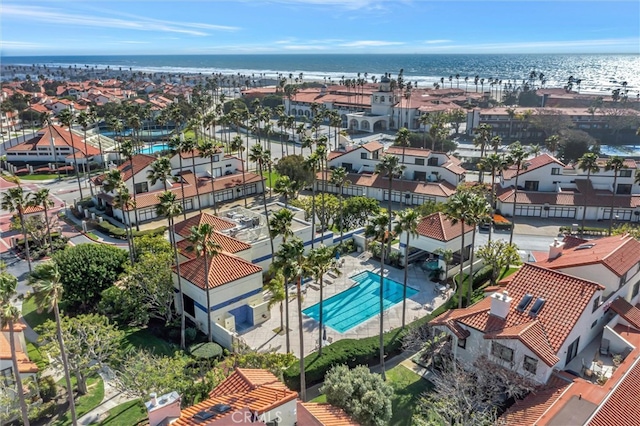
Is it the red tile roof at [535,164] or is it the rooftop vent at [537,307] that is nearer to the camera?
the rooftop vent at [537,307]

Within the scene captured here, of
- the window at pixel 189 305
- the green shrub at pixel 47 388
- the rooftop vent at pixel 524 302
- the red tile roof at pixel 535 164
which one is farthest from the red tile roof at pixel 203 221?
the red tile roof at pixel 535 164

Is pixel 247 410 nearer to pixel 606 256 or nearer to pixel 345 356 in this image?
pixel 345 356

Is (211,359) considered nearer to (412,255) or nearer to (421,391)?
(421,391)

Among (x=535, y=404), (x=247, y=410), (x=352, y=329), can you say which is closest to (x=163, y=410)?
(x=247, y=410)

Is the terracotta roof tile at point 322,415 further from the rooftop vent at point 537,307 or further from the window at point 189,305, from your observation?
the window at point 189,305

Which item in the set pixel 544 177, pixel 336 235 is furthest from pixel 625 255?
pixel 544 177

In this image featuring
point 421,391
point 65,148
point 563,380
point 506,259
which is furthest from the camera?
point 65,148
